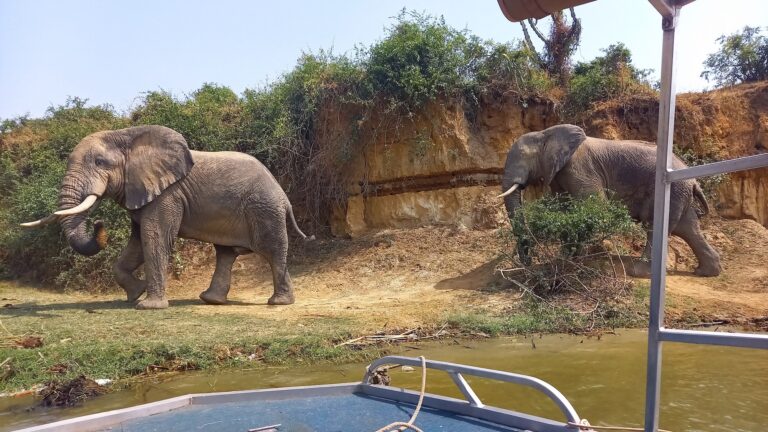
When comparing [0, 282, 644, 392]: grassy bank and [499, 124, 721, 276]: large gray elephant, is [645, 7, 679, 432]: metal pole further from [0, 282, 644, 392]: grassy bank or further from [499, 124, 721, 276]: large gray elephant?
[499, 124, 721, 276]: large gray elephant

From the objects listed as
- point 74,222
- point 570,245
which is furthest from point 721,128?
point 74,222

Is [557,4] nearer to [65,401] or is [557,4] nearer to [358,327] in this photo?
[65,401]

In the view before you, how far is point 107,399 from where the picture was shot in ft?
17.9

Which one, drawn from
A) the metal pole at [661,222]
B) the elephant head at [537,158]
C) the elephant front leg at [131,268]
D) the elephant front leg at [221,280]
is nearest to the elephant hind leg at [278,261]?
the elephant front leg at [221,280]

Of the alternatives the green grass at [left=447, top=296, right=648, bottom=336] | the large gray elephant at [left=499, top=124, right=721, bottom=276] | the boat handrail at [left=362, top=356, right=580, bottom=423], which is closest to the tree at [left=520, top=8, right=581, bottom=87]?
the large gray elephant at [left=499, top=124, right=721, bottom=276]

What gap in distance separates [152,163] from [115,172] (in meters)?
0.58

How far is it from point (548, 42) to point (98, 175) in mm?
13889

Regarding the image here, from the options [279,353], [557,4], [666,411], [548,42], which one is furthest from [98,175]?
[548,42]

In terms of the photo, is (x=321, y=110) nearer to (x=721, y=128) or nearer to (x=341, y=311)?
(x=341, y=311)

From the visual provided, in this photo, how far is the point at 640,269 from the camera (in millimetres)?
10969

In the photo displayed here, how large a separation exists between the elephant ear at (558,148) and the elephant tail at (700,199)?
2.48m

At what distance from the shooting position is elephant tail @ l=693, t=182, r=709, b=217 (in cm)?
1229

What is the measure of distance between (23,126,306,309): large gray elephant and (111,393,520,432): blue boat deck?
22.3ft

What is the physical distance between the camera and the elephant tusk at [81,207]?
354 inches
